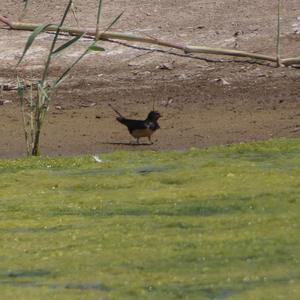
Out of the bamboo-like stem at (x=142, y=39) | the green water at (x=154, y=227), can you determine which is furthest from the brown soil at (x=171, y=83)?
the bamboo-like stem at (x=142, y=39)

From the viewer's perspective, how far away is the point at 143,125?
1084 cm

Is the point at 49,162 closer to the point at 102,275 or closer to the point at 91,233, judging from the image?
the point at 91,233

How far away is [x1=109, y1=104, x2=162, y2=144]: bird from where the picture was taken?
10.9 meters

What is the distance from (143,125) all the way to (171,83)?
2.22 meters

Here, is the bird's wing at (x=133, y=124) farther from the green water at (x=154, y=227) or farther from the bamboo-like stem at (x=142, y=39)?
the bamboo-like stem at (x=142, y=39)

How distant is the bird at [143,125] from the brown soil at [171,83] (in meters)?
0.23

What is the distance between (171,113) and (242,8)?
2.61 m

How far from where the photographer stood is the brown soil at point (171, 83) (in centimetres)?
1166

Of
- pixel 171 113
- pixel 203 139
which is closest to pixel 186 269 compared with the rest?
pixel 203 139

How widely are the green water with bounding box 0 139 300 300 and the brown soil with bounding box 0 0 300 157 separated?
6.92 feet

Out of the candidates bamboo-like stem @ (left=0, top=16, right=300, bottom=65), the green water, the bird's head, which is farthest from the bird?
bamboo-like stem @ (left=0, top=16, right=300, bottom=65)

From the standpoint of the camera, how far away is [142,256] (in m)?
5.17

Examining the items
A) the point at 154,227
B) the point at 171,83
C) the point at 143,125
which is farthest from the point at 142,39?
the point at 171,83

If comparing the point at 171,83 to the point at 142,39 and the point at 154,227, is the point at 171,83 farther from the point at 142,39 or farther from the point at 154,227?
the point at 142,39
